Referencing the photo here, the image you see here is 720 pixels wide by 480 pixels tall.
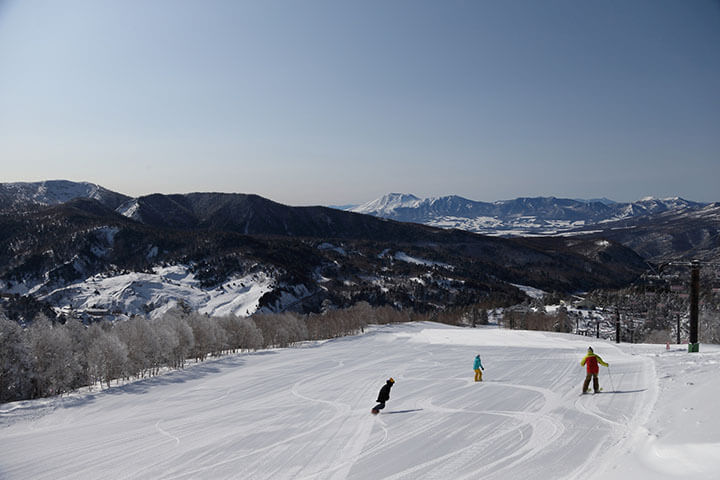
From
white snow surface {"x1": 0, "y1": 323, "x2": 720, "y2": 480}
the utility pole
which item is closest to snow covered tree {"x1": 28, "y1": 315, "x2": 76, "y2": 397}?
white snow surface {"x1": 0, "y1": 323, "x2": 720, "y2": 480}

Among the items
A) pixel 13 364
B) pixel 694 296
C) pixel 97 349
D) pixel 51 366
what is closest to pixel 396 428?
pixel 694 296

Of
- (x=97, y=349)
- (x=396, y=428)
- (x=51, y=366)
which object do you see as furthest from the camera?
(x=97, y=349)

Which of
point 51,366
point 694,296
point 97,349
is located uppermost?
point 694,296

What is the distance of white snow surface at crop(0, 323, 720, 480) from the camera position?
1377 centimetres

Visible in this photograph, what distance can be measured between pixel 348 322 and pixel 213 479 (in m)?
104

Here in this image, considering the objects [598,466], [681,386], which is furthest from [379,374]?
[598,466]

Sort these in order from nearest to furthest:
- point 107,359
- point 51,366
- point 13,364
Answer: point 13,364, point 51,366, point 107,359

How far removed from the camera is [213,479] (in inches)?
562

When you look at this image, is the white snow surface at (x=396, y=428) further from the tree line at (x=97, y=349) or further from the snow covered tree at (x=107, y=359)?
the snow covered tree at (x=107, y=359)

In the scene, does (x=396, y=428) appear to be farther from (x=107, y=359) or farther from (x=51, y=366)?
(x=107, y=359)

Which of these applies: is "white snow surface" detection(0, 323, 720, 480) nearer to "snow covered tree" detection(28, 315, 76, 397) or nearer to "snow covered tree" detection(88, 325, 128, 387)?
"snow covered tree" detection(28, 315, 76, 397)

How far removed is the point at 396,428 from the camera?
18547mm

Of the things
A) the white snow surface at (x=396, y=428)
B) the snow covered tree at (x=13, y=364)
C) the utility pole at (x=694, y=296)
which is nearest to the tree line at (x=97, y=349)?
the snow covered tree at (x=13, y=364)

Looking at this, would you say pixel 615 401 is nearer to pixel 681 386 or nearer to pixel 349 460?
pixel 681 386
